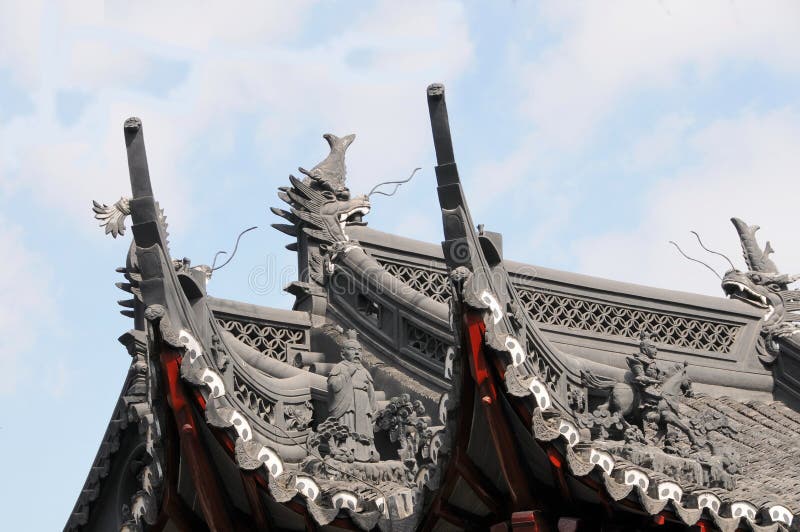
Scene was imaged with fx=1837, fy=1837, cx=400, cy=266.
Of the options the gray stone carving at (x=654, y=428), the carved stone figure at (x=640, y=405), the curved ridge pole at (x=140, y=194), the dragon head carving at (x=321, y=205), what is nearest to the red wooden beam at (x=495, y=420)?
the gray stone carving at (x=654, y=428)

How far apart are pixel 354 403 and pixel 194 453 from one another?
1.95 m

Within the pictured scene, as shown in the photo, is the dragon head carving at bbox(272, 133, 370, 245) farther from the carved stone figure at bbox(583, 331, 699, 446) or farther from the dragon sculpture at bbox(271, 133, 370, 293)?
the carved stone figure at bbox(583, 331, 699, 446)

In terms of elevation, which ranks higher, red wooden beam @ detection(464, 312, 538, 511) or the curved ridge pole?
the curved ridge pole

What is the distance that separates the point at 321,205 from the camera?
19.1m

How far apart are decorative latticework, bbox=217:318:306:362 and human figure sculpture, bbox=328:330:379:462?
5.03ft

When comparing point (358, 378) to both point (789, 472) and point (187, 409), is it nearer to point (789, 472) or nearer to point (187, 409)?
point (187, 409)

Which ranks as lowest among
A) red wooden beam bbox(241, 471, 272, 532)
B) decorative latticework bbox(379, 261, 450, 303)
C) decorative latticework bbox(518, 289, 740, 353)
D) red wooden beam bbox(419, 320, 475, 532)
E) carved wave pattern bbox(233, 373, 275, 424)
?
red wooden beam bbox(241, 471, 272, 532)

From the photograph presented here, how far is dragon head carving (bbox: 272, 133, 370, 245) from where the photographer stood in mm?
18875

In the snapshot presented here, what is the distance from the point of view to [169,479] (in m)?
15.4

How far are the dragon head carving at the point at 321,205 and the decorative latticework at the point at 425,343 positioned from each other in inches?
67.3

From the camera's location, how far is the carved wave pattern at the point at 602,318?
1848 centimetres

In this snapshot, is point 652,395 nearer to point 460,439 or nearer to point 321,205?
point 460,439

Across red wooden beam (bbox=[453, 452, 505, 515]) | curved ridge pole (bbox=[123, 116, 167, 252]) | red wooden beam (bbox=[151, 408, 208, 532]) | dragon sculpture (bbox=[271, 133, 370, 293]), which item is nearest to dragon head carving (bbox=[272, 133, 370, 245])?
dragon sculpture (bbox=[271, 133, 370, 293])

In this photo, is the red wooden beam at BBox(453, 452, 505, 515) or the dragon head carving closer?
the red wooden beam at BBox(453, 452, 505, 515)
